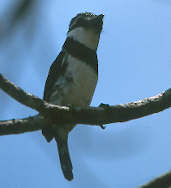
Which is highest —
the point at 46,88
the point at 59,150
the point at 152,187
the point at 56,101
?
the point at 46,88

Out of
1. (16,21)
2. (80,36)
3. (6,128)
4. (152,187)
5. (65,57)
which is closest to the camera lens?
(16,21)

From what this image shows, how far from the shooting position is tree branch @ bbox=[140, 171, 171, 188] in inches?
43.8

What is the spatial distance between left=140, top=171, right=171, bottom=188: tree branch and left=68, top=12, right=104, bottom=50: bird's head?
213cm

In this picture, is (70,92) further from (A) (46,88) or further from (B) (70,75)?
(A) (46,88)

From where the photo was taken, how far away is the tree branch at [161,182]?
3.65ft

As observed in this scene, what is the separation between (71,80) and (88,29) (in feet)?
2.34

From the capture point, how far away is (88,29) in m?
3.32

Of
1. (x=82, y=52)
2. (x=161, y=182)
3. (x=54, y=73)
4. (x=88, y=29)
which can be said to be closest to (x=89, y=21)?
(x=88, y=29)

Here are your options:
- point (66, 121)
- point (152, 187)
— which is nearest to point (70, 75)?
point (66, 121)

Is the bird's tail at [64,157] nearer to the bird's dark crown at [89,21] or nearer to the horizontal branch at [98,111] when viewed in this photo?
the horizontal branch at [98,111]

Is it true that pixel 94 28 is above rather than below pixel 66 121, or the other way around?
above

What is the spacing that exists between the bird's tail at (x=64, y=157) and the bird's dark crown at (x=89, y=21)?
3.78ft

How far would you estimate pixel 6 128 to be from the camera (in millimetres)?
1824

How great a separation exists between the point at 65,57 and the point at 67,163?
3.03ft
